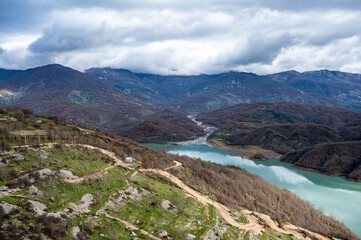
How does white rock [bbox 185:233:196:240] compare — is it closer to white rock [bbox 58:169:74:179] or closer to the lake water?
white rock [bbox 58:169:74:179]

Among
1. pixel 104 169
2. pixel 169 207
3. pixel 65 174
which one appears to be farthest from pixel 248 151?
pixel 65 174

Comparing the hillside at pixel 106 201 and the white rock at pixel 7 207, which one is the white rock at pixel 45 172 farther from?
the white rock at pixel 7 207

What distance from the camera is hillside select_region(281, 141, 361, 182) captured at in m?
101

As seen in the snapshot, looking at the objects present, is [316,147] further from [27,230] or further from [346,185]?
[27,230]

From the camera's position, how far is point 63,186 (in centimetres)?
2892

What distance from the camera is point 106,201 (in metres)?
28.0

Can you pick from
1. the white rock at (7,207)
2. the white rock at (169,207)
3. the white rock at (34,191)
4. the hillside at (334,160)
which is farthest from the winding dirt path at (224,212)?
the hillside at (334,160)

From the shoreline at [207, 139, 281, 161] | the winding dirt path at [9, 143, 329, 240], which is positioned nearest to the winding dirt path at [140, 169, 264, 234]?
the winding dirt path at [9, 143, 329, 240]

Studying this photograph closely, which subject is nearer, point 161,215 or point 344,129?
point 161,215

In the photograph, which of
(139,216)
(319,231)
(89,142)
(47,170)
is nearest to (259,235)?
(139,216)

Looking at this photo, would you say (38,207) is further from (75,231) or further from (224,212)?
(224,212)

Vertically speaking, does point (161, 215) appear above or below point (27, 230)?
below

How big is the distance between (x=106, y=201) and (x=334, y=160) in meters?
110

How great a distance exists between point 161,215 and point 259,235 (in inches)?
515
